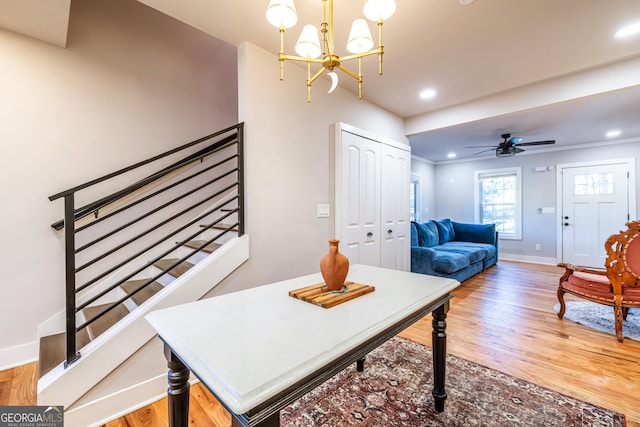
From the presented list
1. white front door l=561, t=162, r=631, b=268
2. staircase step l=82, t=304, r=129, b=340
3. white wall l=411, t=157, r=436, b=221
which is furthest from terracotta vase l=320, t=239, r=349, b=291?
white front door l=561, t=162, r=631, b=268

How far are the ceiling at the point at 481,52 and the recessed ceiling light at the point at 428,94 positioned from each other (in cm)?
8

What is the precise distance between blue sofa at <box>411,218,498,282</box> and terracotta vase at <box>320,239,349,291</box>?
10.4 feet

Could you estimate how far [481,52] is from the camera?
2.30 meters

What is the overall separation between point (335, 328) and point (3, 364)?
8.47 ft

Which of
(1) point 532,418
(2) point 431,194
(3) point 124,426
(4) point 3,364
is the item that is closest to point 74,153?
(4) point 3,364

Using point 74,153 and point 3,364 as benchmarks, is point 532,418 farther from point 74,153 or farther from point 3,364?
point 74,153

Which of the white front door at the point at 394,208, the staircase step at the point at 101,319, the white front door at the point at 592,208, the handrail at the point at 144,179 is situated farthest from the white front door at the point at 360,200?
the white front door at the point at 592,208

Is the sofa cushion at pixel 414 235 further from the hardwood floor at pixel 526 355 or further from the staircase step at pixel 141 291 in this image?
the staircase step at pixel 141 291

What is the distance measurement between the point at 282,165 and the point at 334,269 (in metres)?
1.30

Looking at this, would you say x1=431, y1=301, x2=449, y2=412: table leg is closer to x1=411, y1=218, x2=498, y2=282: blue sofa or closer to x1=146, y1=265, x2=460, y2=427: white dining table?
x1=146, y1=265, x2=460, y2=427: white dining table

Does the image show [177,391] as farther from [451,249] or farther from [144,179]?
[451,249]

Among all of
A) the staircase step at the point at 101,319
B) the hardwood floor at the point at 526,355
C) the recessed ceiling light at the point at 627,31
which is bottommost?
the hardwood floor at the point at 526,355

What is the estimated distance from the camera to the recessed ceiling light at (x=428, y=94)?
10.0 feet

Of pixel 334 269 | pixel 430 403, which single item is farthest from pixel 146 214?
pixel 430 403
